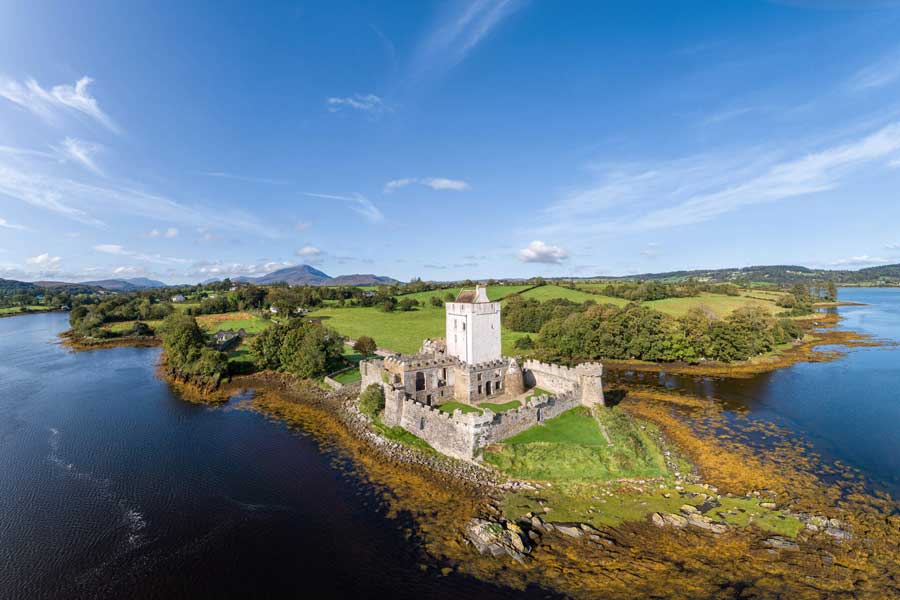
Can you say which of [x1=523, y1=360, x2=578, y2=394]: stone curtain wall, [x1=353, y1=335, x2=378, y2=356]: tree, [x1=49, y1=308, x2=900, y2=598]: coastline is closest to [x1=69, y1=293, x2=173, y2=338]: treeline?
[x1=353, y1=335, x2=378, y2=356]: tree

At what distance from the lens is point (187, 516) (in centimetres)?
1850

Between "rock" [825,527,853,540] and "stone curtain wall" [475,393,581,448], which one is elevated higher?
"stone curtain wall" [475,393,581,448]

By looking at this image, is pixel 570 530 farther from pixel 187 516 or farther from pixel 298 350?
pixel 298 350

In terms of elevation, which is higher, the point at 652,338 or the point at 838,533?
the point at 652,338

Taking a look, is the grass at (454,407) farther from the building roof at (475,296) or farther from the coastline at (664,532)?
the building roof at (475,296)

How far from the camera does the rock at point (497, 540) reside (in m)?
15.0

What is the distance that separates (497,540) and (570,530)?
3142mm

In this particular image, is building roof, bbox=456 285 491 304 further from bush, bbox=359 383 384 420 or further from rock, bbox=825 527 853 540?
rock, bbox=825 527 853 540

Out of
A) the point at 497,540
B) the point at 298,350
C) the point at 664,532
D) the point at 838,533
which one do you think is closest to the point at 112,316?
the point at 298,350

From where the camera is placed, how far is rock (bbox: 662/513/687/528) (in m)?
16.6

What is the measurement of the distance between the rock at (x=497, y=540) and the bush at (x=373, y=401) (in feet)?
44.5

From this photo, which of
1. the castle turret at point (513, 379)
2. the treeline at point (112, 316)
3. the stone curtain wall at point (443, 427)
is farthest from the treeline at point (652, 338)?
the treeline at point (112, 316)

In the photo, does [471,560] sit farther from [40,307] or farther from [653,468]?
[40,307]

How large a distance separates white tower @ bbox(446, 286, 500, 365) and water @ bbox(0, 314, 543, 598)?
11.8 meters
